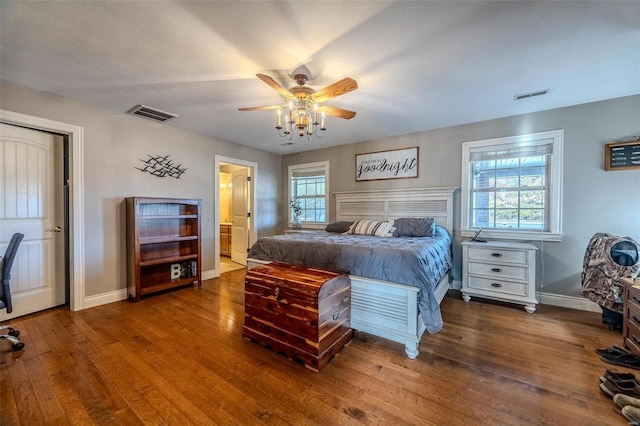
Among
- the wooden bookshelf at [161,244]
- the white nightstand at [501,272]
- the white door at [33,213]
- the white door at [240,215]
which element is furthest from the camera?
the white door at [240,215]

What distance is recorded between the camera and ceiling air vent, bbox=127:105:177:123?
320cm

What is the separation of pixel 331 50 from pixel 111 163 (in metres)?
3.21

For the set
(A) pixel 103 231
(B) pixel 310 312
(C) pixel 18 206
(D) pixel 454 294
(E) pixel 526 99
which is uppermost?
(E) pixel 526 99

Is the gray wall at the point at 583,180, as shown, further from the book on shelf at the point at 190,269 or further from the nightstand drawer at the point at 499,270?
the book on shelf at the point at 190,269

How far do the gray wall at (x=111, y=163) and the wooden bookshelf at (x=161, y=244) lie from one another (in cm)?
18

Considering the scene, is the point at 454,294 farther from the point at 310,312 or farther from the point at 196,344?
the point at 196,344

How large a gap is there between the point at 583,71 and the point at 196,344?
4.36 meters

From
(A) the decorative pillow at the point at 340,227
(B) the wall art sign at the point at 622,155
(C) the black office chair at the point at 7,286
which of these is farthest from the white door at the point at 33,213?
(B) the wall art sign at the point at 622,155

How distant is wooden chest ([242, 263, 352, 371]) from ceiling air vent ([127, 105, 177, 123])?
8.58 ft

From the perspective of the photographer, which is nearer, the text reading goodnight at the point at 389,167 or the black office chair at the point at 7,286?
the black office chair at the point at 7,286

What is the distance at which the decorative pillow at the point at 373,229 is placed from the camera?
3.60 m

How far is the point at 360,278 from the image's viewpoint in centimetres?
235

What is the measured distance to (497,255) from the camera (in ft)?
10.2

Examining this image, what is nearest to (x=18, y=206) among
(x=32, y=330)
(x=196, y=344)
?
(x=32, y=330)
